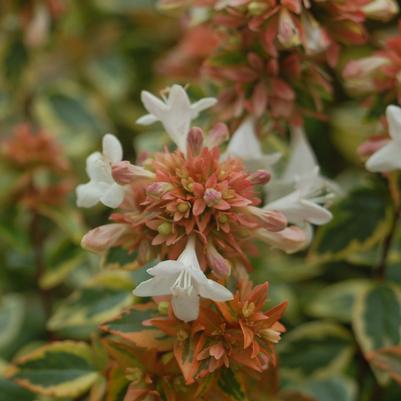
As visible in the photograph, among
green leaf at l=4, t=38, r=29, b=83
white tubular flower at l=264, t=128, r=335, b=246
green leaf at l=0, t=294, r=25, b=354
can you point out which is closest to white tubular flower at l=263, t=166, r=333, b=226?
white tubular flower at l=264, t=128, r=335, b=246

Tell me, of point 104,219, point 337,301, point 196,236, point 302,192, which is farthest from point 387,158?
point 104,219

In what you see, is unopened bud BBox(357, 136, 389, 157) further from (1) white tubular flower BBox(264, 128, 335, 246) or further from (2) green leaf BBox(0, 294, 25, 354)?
(2) green leaf BBox(0, 294, 25, 354)

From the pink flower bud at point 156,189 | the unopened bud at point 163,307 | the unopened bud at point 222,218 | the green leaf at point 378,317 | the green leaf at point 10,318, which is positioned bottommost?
the green leaf at point 378,317

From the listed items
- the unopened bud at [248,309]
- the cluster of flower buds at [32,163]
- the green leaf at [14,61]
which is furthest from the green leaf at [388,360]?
the green leaf at [14,61]

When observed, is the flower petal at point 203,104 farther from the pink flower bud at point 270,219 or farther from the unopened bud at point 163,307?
the unopened bud at point 163,307

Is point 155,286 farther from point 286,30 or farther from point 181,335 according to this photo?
point 286,30

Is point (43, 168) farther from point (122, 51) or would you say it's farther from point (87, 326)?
point (122, 51)
